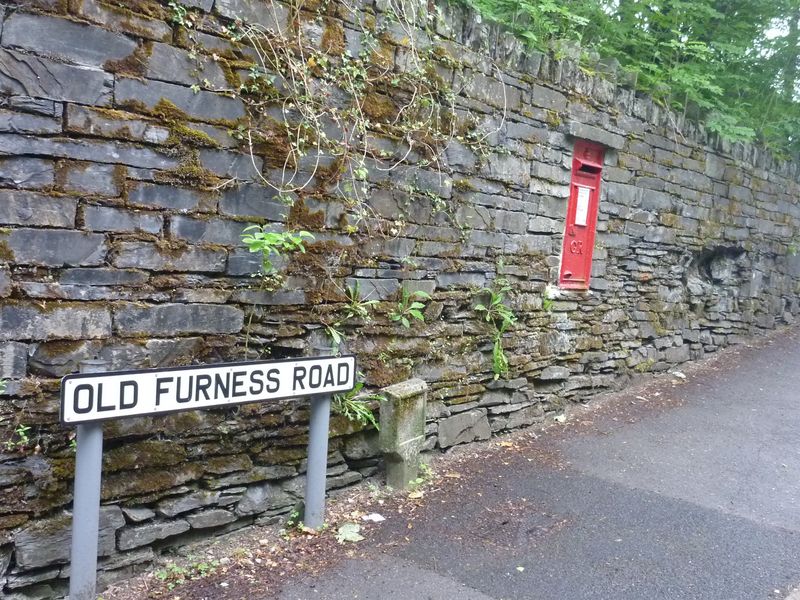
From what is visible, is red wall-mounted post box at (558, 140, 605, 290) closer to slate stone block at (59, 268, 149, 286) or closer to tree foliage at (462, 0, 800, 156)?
tree foliage at (462, 0, 800, 156)

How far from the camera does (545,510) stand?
12.5ft

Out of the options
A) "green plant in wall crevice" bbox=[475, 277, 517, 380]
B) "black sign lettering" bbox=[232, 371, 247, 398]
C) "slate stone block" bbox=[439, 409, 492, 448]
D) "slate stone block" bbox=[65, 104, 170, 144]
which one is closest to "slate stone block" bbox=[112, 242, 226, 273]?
"slate stone block" bbox=[65, 104, 170, 144]

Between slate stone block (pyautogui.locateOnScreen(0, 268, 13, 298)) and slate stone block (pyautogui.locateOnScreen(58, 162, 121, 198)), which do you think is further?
slate stone block (pyautogui.locateOnScreen(58, 162, 121, 198))

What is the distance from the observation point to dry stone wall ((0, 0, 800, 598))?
263cm

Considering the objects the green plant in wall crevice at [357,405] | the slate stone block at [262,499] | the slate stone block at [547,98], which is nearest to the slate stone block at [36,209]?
the slate stone block at [262,499]

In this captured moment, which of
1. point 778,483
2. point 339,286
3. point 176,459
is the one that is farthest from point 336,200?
point 778,483

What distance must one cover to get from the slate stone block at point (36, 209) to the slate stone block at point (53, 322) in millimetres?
352

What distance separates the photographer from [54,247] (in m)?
2.68

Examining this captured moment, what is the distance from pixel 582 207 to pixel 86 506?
4.61 meters

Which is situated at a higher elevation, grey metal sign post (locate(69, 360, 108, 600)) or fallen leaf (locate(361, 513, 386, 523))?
grey metal sign post (locate(69, 360, 108, 600))

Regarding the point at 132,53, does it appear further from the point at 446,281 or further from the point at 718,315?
the point at 718,315

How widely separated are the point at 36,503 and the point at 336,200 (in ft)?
6.97

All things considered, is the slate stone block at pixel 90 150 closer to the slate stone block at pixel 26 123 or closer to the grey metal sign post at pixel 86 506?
the slate stone block at pixel 26 123

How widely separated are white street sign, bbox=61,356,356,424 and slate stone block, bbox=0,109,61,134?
1042 mm
